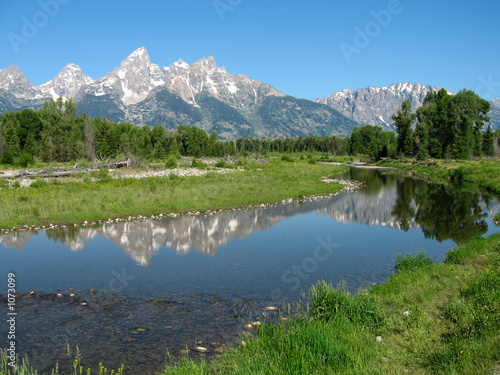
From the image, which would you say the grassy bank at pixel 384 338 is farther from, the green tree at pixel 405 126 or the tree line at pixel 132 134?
the green tree at pixel 405 126

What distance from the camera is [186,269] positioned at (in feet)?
53.4

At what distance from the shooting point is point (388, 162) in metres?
106

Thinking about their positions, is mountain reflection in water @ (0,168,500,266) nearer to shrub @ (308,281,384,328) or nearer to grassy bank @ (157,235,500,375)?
shrub @ (308,281,384,328)

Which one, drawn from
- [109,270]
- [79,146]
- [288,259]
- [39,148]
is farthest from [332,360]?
[39,148]

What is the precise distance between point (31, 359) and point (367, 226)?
882 inches

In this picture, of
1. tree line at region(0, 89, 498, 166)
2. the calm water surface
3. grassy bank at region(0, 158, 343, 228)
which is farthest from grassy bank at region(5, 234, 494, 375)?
tree line at region(0, 89, 498, 166)

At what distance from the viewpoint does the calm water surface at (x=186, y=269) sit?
32.9ft

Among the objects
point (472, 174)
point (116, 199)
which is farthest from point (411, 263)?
point (472, 174)

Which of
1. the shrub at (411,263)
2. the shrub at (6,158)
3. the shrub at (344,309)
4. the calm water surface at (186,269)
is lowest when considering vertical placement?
the calm water surface at (186,269)

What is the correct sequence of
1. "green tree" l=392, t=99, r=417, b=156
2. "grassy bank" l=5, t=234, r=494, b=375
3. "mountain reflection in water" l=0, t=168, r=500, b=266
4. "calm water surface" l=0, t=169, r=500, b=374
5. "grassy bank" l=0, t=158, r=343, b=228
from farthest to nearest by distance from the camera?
"green tree" l=392, t=99, r=417, b=156 < "grassy bank" l=0, t=158, r=343, b=228 < "mountain reflection in water" l=0, t=168, r=500, b=266 < "calm water surface" l=0, t=169, r=500, b=374 < "grassy bank" l=5, t=234, r=494, b=375

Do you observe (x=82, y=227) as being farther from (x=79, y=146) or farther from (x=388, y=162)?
(x=388, y=162)

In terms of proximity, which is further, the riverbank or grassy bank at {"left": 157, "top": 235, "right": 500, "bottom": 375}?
the riverbank

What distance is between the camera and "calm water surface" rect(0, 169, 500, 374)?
10.0 meters

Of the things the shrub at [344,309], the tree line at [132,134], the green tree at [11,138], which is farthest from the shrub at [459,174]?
the green tree at [11,138]
